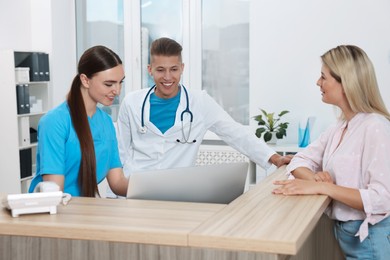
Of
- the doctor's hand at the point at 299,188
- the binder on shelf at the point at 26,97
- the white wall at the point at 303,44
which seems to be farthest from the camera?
the binder on shelf at the point at 26,97

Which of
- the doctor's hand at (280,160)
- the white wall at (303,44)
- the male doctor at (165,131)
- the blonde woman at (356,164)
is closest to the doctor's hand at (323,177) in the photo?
the blonde woman at (356,164)

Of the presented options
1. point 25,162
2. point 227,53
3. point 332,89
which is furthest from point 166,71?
point 25,162

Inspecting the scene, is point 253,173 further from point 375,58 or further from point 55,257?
point 55,257

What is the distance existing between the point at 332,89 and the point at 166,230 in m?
0.87

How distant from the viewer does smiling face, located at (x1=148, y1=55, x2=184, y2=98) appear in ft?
9.43

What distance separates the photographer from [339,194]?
2004 millimetres

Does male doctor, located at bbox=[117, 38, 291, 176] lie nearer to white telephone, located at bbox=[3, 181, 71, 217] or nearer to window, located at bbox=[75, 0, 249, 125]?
white telephone, located at bbox=[3, 181, 71, 217]

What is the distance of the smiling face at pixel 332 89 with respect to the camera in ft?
6.97

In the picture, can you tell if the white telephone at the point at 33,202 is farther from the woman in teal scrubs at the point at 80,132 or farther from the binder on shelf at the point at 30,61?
the binder on shelf at the point at 30,61

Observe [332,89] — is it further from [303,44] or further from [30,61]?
[30,61]

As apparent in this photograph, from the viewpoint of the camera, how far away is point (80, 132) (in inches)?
93.4

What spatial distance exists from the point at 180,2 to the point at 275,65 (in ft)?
3.96

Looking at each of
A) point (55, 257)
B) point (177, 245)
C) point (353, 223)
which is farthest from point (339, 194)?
point (55, 257)

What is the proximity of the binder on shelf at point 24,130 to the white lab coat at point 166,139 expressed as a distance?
2430 millimetres
